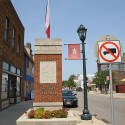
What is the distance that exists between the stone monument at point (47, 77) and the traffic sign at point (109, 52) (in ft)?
19.2

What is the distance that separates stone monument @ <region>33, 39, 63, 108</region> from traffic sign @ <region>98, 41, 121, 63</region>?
5.84 m

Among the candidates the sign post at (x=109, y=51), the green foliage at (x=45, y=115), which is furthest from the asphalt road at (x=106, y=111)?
the sign post at (x=109, y=51)

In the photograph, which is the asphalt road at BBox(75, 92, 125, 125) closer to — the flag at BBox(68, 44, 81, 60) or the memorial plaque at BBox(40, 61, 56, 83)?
the flag at BBox(68, 44, 81, 60)

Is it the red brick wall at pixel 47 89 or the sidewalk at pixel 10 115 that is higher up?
the red brick wall at pixel 47 89

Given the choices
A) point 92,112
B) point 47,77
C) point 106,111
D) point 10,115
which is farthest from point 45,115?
point 106,111

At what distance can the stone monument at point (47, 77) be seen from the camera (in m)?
11.8

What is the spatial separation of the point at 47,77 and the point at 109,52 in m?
6.12

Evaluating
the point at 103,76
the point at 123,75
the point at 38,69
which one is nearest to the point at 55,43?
the point at 38,69

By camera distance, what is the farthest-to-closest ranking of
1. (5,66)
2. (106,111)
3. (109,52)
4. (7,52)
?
(7,52)
(5,66)
(106,111)
(109,52)

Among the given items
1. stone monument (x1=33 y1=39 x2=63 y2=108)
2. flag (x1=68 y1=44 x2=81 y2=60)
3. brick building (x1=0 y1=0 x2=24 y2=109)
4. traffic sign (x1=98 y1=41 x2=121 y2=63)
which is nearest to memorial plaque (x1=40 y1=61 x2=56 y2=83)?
stone monument (x1=33 y1=39 x2=63 y2=108)

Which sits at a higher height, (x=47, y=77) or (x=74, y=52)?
(x=74, y=52)

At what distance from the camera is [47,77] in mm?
11883

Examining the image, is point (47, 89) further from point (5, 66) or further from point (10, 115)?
point (5, 66)

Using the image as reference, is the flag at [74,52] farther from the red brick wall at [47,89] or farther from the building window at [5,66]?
the building window at [5,66]
